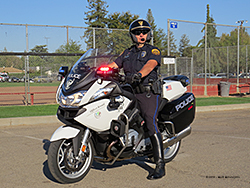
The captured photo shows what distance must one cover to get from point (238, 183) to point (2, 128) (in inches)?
262

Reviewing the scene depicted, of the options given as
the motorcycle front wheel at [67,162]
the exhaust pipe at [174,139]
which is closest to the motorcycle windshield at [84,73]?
the motorcycle front wheel at [67,162]

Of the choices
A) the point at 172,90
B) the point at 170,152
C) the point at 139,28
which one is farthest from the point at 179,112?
the point at 139,28

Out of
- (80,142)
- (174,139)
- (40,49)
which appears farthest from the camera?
(40,49)

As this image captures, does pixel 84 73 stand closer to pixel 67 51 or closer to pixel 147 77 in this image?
pixel 147 77

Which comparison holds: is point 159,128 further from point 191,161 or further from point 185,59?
point 185,59

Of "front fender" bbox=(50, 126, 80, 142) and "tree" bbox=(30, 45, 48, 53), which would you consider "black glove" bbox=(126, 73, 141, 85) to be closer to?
"front fender" bbox=(50, 126, 80, 142)

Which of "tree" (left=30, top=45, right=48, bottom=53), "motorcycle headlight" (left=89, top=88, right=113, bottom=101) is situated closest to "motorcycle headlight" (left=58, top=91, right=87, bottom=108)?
"motorcycle headlight" (left=89, top=88, right=113, bottom=101)

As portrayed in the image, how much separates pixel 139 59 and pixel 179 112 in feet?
3.63

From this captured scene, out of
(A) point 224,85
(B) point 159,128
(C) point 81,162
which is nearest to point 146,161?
(B) point 159,128

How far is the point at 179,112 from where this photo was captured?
4.94 m

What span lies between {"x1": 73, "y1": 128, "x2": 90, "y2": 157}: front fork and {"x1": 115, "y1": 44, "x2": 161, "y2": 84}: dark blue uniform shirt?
995 mm

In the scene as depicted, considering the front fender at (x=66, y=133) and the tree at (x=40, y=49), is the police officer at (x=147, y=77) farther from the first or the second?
the tree at (x=40, y=49)

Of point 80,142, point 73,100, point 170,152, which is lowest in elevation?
point 170,152

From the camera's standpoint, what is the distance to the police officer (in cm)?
433
